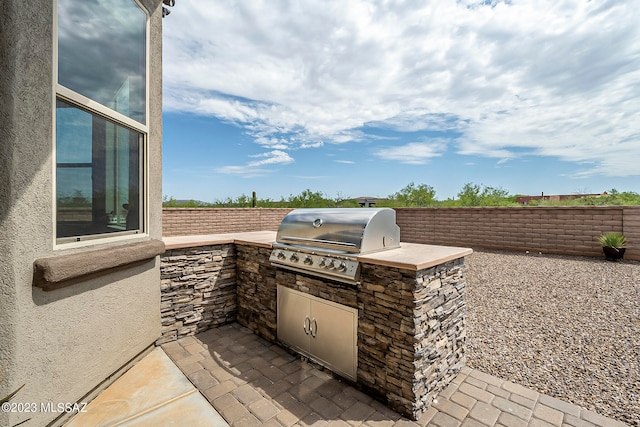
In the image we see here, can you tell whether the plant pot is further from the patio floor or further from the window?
the window

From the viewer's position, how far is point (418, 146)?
15.9 metres

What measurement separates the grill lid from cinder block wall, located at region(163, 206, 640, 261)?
7468 millimetres

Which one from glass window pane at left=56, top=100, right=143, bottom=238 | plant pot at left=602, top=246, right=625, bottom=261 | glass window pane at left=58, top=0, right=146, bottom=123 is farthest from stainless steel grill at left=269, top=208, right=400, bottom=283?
plant pot at left=602, top=246, right=625, bottom=261

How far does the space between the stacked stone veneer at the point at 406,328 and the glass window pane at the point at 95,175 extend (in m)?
2.08

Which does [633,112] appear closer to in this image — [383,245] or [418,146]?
[418,146]

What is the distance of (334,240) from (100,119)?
8.09 ft

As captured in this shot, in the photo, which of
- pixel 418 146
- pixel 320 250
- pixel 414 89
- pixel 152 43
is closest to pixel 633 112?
pixel 414 89

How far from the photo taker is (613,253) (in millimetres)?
6602

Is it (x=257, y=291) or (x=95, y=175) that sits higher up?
(x=95, y=175)

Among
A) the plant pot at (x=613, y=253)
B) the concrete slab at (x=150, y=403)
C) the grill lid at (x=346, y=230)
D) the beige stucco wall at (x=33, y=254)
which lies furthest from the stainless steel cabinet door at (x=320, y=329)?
the plant pot at (x=613, y=253)

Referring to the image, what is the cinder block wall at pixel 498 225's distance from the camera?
279 inches

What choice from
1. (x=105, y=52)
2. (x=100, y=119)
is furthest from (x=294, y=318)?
(x=105, y=52)

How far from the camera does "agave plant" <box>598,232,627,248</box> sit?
6.61 m

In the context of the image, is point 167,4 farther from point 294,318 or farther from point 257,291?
point 294,318
